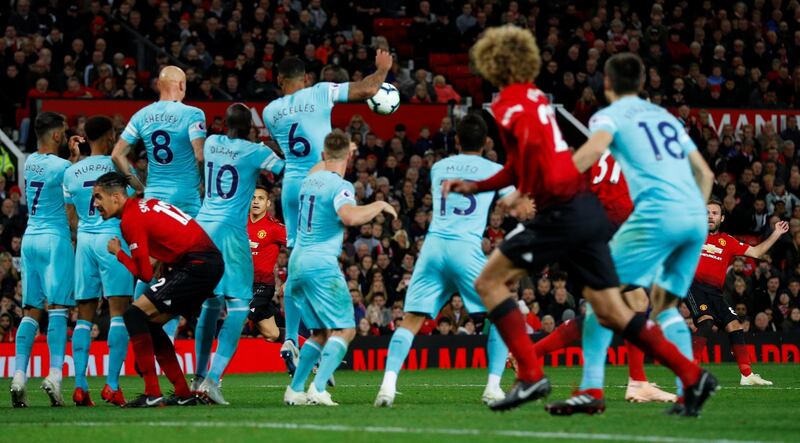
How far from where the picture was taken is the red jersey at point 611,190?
484 inches

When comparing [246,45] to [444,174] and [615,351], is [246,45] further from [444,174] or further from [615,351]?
[444,174]

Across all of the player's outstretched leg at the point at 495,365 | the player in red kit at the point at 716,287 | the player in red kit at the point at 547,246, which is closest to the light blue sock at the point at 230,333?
the player's outstretched leg at the point at 495,365

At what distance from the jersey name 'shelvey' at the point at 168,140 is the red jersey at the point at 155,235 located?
40.1 inches

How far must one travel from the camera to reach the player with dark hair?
17.0 metres

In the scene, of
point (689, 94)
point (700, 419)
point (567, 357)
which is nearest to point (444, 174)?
point (700, 419)

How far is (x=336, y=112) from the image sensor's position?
81.9ft

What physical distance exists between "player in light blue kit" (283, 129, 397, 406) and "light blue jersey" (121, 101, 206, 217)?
1815 millimetres

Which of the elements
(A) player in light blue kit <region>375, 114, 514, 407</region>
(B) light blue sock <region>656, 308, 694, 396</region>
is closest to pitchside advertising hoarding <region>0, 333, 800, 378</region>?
(A) player in light blue kit <region>375, 114, 514, 407</region>

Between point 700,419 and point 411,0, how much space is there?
22.1 m

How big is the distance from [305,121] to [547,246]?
4192 millimetres

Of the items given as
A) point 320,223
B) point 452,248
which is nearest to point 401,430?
point 452,248

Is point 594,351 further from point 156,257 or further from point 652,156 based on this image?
point 156,257

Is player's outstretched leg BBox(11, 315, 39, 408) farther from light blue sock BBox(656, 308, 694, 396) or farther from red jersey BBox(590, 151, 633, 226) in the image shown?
light blue sock BBox(656, 308, 694, 396)

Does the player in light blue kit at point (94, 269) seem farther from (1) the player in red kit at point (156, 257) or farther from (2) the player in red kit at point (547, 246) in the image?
(2) the player in red kit at point (547, 246)
